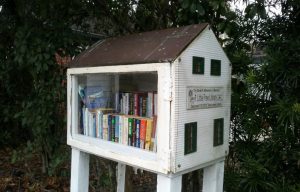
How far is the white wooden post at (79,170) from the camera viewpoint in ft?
8.30

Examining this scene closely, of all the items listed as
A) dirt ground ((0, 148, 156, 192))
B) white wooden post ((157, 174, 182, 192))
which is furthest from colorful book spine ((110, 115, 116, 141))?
dirt ground ((0, 148, 156, 192))

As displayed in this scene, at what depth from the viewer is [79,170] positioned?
2.55 metres

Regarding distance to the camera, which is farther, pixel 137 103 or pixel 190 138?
pixel 137 103

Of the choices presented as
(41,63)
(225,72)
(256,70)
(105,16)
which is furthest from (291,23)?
(41,63)

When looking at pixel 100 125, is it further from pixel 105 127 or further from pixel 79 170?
pixel 79 170

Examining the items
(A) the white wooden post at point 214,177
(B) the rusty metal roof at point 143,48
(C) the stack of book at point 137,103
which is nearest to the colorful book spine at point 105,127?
(C) the stack of book at point 137,103

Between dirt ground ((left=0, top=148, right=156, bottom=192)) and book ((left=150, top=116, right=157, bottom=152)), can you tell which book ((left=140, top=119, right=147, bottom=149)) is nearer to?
book ((left=150, top=116, right=157, bottom=152))

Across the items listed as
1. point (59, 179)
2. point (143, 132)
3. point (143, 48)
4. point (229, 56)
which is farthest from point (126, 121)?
point (59, 179)

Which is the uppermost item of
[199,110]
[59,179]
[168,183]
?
[199,110]

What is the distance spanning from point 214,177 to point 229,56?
0.89 metres

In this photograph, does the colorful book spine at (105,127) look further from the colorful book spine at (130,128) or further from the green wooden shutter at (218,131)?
the green wooden shutter at (218,131)

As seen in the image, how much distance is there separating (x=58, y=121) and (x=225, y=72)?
205 cm

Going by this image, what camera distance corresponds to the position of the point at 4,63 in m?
3.57

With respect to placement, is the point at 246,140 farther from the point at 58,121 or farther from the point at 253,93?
the point at 58,121
